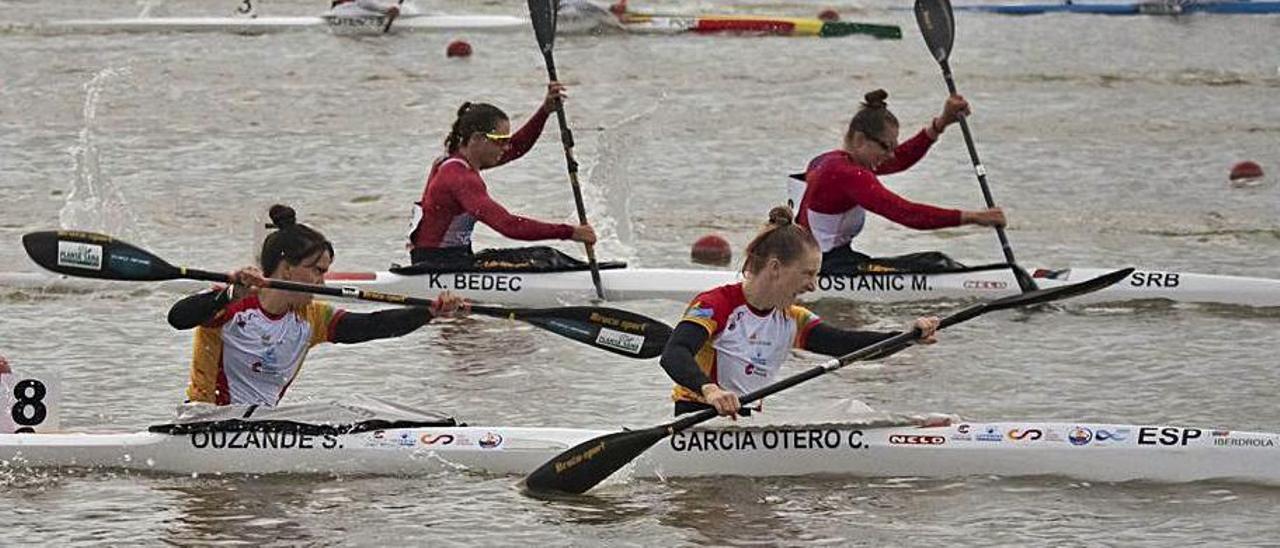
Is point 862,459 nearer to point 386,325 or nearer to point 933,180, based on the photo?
point 386,325

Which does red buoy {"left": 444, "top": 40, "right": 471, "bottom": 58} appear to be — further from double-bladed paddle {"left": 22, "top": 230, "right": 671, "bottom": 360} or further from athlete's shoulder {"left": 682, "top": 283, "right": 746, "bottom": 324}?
athlete's shoulder {"left": 682, "top": 283, "right": 746, "bottom": 324}

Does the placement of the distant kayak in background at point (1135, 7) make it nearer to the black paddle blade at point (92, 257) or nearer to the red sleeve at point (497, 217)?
the red sleeve at point (497, 217)

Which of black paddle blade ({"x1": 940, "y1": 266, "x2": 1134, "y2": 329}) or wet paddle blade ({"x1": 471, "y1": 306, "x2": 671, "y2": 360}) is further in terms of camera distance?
wet paddle blade ({"x1": 471, "y1": 306, "x2": 671, "y2": 360})

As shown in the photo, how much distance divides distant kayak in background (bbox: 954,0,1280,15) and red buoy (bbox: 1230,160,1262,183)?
9.17 m

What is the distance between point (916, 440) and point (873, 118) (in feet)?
10.9

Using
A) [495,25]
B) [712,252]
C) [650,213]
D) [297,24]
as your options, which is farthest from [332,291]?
[297,24]

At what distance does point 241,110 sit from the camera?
2134 cm

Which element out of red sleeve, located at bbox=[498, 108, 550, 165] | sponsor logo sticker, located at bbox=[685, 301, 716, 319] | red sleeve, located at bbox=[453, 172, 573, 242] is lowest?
sponsor logo sticker, located at bbox=[685, 301, 716, 319]

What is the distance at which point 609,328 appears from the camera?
9.88 meters

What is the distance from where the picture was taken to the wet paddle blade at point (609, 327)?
982 centimetres

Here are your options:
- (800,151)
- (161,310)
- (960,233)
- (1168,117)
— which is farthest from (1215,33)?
(161,310)

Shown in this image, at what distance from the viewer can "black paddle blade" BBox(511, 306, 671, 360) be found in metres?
9.83

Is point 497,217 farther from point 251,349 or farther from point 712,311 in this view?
point 712,311

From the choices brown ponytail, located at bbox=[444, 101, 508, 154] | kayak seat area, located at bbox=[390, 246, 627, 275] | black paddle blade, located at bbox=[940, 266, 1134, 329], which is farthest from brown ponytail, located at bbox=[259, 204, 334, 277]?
kayak seat area, located at bbox=[390, 246, 627, 275]
